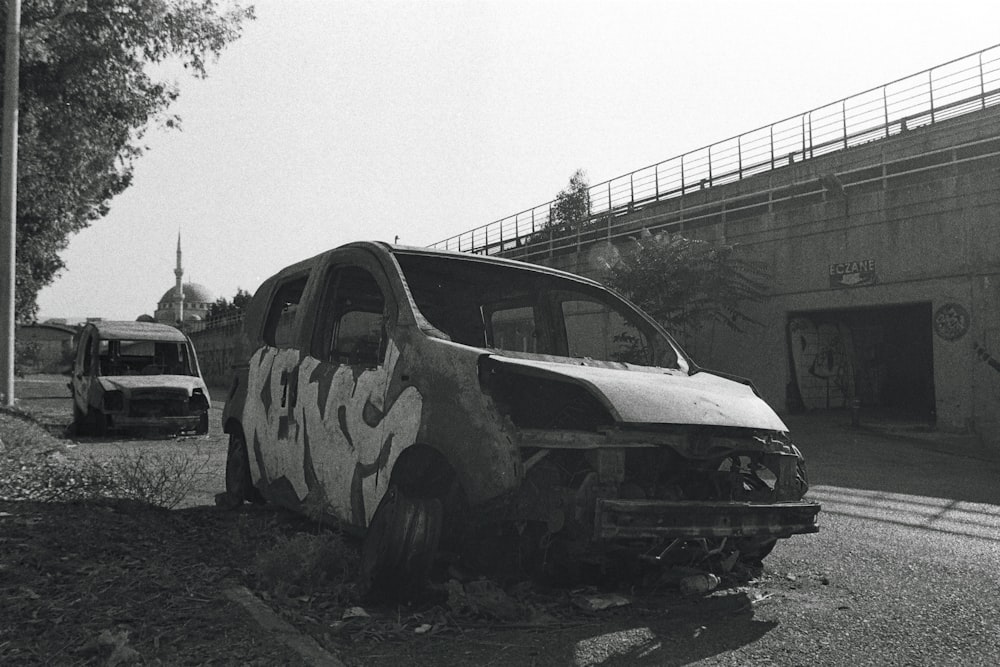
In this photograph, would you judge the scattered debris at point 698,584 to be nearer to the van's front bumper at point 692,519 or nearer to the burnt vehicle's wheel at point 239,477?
the van's front bumper at point 692,519

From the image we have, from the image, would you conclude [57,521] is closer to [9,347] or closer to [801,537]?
[801,537]

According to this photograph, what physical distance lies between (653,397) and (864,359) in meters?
17.9

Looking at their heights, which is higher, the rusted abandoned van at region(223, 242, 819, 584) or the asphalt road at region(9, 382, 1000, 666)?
the rusted abandoned van at region(223, 242, 819, 584)

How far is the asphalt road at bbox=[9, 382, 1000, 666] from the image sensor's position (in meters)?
3.27

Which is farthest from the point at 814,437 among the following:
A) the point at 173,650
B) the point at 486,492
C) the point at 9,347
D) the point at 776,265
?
the point at 9,347

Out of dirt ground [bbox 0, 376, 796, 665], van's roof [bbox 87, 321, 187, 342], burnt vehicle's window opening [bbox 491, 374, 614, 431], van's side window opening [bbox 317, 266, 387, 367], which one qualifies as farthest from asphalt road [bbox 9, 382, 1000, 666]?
van's roof [bbox 87, 321, 187, 342]

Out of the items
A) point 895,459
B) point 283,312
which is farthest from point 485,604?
point 895,459

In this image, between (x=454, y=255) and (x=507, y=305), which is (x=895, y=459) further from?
(x=454, y=255)

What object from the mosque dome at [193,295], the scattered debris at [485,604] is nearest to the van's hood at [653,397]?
the scattered debris at [485,604]

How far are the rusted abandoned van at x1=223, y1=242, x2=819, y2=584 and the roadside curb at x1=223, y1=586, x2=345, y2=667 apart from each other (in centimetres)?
50

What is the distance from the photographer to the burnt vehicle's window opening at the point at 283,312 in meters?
5.61

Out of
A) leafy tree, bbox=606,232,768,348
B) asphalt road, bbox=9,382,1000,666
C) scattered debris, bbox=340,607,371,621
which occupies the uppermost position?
leafy tree, bbox=606,232,768,348

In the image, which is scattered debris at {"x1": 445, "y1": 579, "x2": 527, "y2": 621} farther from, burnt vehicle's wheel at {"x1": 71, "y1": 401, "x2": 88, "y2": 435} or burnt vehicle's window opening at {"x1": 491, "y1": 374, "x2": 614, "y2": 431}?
burnt vehicle's wheel at {"x1": 71, "y1": 401, "x2": 88, "y2": 435}

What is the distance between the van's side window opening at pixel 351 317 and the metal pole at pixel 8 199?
1314cm
